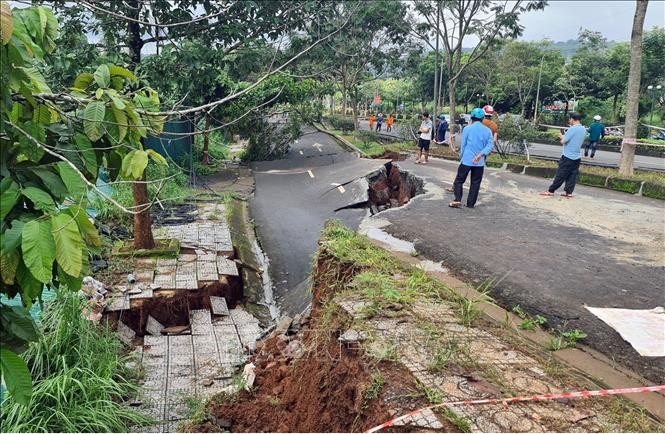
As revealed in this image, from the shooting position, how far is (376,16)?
21828mm

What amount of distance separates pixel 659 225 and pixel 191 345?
6.73 metres

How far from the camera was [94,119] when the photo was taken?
7.64 ft

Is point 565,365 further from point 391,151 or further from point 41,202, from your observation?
point 391,151

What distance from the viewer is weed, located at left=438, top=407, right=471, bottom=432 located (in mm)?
2764

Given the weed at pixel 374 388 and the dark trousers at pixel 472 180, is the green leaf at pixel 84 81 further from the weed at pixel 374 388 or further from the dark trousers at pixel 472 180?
the dark trousers at pixel 472 180

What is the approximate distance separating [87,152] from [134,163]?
21 centimetres

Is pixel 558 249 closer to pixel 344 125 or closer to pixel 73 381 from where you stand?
pixel 73 381

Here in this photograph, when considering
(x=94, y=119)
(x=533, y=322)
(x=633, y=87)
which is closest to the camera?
(x=94, y=119)

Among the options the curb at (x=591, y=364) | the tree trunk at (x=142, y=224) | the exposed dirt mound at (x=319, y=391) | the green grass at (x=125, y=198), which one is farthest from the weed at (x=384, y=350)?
the tree trunk at (x=142, y=224)

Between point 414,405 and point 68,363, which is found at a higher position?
point 414,405

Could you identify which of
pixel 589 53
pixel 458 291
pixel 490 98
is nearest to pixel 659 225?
pixel 458 291

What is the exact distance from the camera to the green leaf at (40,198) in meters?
1.88

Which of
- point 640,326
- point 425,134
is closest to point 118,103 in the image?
point 640,326

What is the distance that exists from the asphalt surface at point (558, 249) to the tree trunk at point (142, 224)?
3.40 meters
